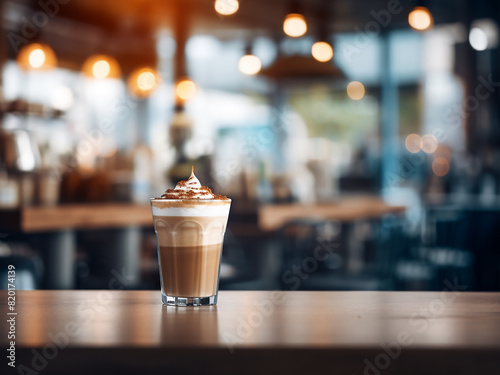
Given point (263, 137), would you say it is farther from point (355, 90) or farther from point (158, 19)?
point (158, 19)

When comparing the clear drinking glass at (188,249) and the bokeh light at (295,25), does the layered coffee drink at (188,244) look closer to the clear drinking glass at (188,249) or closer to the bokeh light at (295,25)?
the clear drinking glass at (188,249)

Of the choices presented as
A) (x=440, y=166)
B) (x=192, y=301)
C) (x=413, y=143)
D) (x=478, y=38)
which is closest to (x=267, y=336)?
(x=192, y=301)

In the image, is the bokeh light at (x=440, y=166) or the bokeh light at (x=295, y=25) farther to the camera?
the bokeh light at (x=440, y=166)

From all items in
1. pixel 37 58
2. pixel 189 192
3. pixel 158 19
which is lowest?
pixel 189 192

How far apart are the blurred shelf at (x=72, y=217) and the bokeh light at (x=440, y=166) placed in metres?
6.26

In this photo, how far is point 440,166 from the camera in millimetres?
9414

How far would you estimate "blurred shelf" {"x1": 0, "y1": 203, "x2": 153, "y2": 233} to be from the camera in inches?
126

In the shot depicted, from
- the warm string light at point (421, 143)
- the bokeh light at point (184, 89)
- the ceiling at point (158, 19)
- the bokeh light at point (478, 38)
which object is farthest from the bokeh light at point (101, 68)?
the warm string light at point (421, 143)

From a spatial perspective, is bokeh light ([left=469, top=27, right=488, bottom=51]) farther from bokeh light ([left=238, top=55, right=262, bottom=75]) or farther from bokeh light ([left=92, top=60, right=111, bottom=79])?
bokeh light ([left=92, top=60, right=111, bottom=79])

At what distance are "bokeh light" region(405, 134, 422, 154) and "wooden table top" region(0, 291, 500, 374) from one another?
32.1ft

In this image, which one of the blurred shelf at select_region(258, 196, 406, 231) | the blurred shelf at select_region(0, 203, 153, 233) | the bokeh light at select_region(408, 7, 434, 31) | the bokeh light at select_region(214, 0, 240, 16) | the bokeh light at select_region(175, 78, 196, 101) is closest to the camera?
the blurred shelf at select_region(0, 203, 153, 233)

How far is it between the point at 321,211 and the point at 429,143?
6129mm

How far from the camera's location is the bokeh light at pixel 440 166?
9211mm

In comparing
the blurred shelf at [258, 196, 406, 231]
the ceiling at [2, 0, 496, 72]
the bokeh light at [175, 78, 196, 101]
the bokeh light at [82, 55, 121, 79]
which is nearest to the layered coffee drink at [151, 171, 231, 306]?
the blurred shelf at [258, 196, 406, 231]
